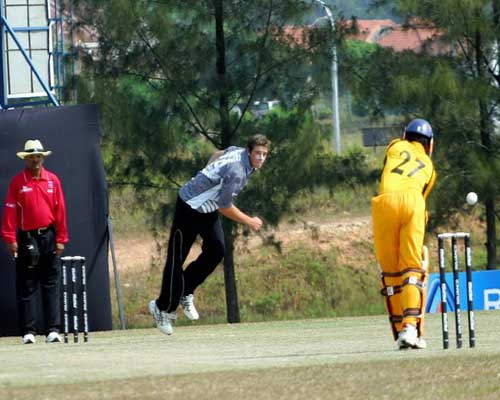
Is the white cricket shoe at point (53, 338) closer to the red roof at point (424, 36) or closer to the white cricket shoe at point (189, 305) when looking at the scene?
the white cricket shoe at point (189, 305)

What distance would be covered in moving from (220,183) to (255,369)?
13.2 feet

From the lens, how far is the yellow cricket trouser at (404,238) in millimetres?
12828

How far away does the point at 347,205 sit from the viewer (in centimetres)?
4156

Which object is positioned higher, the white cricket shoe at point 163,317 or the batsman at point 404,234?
the batsman at point 404,234

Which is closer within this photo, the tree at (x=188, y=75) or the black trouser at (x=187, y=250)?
the black trouser at (x=187, y=250)

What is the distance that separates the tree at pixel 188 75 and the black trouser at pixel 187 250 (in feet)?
31.2

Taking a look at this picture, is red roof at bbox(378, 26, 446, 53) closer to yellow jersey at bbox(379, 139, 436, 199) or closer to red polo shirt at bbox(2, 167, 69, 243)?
red polo shirt at bbox(2, 167, 69, 243)

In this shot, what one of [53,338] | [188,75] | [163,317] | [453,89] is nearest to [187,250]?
[163,317]

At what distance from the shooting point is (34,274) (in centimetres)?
1667

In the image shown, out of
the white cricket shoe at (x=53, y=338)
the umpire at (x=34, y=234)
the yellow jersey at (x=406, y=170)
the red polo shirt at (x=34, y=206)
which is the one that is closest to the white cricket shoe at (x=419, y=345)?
the yellow jersey at (x=406, y=170)

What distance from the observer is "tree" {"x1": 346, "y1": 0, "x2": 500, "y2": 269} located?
83.9 feet

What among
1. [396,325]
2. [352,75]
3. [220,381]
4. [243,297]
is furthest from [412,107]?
[220,381]

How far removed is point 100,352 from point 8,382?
118 inches

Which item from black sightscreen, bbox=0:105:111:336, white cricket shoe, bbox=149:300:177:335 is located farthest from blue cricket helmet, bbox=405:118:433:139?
black sightscreen, bbox=0:105:111:336
